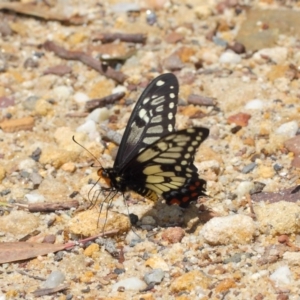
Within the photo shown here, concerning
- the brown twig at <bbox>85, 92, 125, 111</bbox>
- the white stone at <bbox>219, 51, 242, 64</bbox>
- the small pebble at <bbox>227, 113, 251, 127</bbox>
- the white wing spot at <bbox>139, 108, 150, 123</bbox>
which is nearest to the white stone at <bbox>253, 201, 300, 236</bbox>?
the white wing spot at <bbox>139, 108, 150, 123</bbox>

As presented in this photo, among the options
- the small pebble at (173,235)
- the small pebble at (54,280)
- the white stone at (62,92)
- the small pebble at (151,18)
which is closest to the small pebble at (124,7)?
the small pebble at (151,18)

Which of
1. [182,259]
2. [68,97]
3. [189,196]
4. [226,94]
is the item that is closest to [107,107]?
[68,97]

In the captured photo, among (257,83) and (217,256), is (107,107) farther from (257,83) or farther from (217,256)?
(217,256)

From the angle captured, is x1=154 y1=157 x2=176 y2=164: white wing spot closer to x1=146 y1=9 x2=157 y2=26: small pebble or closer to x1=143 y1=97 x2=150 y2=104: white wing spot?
x1=143 y1=97 x2=150 y2=104: white wing spot

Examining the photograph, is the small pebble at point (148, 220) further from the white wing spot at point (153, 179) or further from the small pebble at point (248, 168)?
the small pebble at point (248, 168)

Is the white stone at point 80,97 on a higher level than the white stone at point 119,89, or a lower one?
lower

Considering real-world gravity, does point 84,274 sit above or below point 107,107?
below
